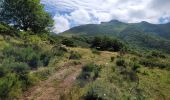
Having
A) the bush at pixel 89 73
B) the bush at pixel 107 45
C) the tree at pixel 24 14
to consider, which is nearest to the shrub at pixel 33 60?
the bush at pixel 89 73

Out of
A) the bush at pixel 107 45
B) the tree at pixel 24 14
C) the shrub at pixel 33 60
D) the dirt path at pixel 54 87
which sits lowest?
the bush at pixel 107 45

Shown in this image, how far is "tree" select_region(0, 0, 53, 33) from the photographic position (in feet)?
171

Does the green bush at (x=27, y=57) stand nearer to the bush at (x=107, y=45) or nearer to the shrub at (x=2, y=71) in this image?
the shrub at (x=2, y=71)

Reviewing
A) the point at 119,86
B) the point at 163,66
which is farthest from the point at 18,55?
the point at 163,66

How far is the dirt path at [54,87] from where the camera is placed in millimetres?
16000

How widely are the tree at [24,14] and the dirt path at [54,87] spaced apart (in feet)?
107

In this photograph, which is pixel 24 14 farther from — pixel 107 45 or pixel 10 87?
pixel 10 87

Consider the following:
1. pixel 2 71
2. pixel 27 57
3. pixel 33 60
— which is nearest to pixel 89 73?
pixel 33 60

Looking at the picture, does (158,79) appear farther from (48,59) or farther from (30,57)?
(30,57)

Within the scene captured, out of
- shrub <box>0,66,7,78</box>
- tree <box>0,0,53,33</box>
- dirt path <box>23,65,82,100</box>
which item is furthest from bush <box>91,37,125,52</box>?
shrub <box>0,66,7,78</box>

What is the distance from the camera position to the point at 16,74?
17469 mm

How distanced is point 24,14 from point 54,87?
36394mm

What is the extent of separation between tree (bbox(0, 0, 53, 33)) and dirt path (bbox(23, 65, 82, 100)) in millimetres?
32653

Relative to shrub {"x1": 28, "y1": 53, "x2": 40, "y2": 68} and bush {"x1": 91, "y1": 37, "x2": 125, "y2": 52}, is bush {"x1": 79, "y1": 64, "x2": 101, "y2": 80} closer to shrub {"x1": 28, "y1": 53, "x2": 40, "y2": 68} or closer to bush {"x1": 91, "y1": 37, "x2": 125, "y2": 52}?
shrub {"x1": 28, "y1": 53, "x2": 40, "y2": 68}
